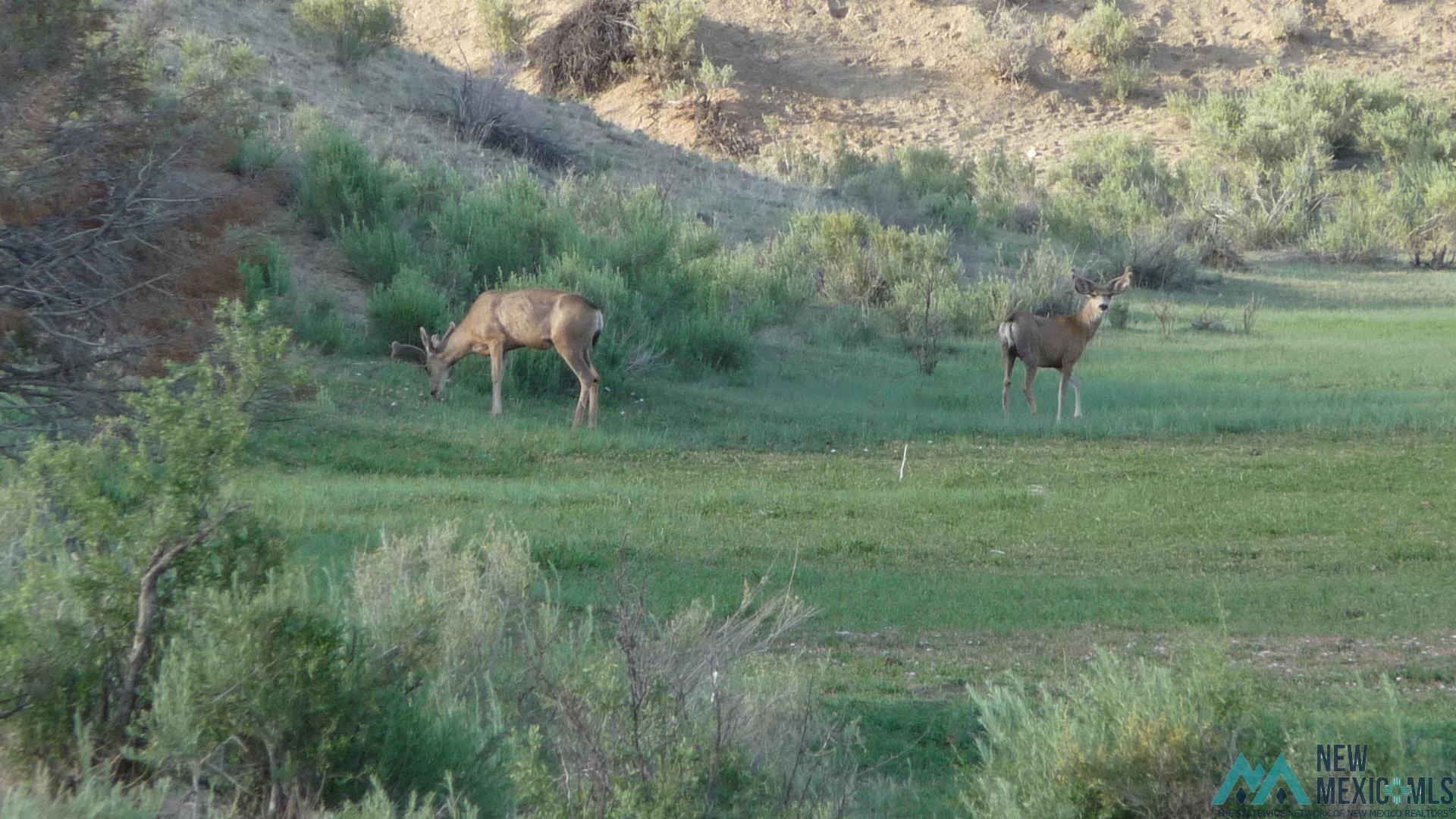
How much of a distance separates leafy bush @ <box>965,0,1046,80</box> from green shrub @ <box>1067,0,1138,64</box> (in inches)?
63.6

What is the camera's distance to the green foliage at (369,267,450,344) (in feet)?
59.4

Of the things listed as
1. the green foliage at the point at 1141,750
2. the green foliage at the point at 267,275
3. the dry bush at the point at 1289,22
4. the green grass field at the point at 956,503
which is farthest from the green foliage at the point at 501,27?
the green foliage at the point at 1141,750

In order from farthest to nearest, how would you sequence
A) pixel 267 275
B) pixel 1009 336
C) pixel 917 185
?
pixel 917 185 < pixel 1009 336 < pixel 267 275

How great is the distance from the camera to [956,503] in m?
12.9

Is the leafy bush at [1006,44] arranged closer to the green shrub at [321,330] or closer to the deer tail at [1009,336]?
the deer tail at [1009,336]

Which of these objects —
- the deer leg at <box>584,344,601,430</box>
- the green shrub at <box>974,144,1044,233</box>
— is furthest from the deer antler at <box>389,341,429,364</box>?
the green shrub at <box>974,144,1044,233</box>

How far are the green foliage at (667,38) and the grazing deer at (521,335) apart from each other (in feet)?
108

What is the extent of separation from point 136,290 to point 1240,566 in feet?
30.1

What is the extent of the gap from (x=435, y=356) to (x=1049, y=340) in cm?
780

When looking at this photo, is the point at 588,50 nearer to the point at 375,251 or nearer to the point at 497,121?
the point at 497,121

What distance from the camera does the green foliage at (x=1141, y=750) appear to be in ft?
15.4

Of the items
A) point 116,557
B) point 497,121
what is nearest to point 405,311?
point 497,121

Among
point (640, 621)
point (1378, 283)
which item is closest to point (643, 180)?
point (1378, 283)

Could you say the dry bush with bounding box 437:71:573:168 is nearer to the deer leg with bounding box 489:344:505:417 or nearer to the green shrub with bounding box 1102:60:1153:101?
the deer leg with bounding box 489:344:505:417
